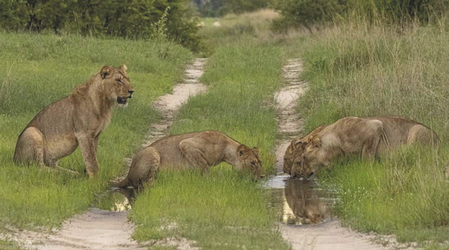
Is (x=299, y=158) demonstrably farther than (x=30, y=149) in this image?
Yes

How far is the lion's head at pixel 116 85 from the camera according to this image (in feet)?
37.3

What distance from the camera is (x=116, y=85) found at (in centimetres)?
1142

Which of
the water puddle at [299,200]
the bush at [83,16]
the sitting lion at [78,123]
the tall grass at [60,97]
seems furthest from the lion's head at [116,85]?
the bush at [83,16]

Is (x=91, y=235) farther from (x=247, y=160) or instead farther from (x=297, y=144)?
(x=297, y=144)

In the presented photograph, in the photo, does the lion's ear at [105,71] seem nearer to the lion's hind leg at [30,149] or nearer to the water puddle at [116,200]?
the lion's hind leg at [30,149]

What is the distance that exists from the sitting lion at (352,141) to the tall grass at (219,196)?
0.52 metres

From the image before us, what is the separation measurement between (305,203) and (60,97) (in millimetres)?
7751

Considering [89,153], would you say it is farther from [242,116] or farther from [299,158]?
[242,116]

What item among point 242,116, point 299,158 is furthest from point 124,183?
point 242,116

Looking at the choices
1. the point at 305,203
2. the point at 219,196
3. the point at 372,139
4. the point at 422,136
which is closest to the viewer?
the point at 219,196

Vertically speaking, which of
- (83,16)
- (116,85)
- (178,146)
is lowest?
(83,16)

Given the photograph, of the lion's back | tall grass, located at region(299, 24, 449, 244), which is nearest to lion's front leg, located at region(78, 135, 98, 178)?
the lion's back

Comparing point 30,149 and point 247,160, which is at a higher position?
point 30,149

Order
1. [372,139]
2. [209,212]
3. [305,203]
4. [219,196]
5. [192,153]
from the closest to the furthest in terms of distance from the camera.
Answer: [209,212] < [219,196] < [305,203] < [192,153] < [372,139]
